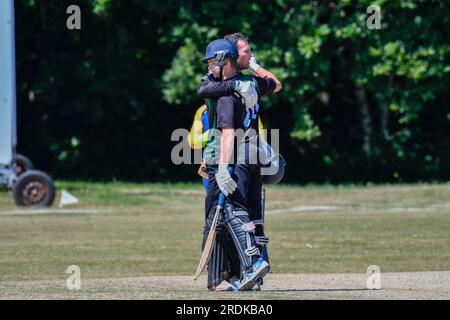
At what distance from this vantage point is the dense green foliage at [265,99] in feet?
107

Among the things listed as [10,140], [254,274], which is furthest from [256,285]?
[10,140]

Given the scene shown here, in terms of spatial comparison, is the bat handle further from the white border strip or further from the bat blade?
the white border strip

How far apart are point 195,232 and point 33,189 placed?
6174mm

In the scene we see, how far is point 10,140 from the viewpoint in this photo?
2730 cm

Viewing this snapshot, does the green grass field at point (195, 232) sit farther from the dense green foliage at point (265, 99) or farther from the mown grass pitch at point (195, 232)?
the dense green foliage at point (265, 99)

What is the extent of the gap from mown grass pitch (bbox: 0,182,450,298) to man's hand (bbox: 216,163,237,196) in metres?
3.21

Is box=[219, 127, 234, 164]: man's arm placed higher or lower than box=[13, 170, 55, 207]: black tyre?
higher

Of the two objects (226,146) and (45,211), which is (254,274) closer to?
(226,146)

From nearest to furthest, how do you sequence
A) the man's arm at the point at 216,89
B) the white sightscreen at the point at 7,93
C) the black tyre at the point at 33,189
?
1. the man's arm at the point at 216,89
2. the black tyre at the point at 33,189
3. the white sightscreen at the point at 7,93

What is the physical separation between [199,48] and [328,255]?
1625 centimetres

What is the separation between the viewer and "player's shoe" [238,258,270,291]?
12.2 m

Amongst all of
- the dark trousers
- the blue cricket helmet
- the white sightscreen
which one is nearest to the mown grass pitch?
the white sightscreen

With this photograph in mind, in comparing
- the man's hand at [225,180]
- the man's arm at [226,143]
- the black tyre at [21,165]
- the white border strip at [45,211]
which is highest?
the man's arm at [226,143]

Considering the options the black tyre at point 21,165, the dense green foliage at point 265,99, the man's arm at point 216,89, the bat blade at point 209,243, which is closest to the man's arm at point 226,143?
the man's arm at point 216,89
